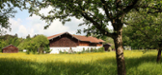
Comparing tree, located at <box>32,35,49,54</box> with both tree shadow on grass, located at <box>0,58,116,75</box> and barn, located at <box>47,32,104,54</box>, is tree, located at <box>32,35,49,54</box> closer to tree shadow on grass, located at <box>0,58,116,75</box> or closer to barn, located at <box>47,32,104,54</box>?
barn, located at <box>47,32,104,54</box>

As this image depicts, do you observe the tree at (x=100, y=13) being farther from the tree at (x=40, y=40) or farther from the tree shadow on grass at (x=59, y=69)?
the tree at (x=40, y=40)

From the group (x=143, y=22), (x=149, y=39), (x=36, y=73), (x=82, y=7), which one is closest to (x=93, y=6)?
(x=82, y=7)

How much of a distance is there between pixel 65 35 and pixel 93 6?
107 feet

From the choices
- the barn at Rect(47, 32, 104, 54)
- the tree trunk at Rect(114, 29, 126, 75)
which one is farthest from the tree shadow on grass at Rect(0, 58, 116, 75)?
the barn at Rect(47, 32, 104, 54)

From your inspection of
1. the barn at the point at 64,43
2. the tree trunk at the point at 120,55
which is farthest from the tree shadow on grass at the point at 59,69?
the barn at the point at 64,43

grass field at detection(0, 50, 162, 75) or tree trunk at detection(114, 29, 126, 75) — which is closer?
tree trunk at detection(114, 29, 126, 75)

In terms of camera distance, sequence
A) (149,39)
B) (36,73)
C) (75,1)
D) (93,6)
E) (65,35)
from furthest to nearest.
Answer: (65,35), (149,39), (36,73), (93,6), (75,1)

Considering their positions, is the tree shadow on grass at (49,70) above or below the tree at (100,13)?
below

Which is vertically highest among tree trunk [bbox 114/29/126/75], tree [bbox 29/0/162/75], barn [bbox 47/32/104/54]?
tree [bbox 29/0/162/75]

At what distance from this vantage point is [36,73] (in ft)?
23.4

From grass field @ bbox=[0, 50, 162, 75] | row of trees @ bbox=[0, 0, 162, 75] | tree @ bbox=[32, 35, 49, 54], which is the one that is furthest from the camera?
tree @ bbox=[32, 35, 49, 54]

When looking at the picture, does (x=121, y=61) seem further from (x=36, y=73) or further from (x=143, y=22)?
(x=36, y=73)

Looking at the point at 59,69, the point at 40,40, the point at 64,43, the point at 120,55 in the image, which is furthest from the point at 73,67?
the point at 64,43

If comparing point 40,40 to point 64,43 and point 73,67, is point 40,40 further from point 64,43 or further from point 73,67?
point 73,67
